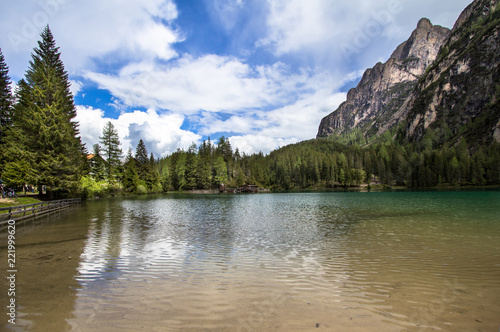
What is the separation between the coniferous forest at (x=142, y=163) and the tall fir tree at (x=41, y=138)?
0.40ft

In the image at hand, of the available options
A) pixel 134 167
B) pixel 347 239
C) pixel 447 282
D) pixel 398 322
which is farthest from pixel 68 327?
pixel 134 167

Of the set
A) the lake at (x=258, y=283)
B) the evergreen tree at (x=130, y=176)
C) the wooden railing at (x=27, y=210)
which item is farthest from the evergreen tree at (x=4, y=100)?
the evergreen tree at (x=130, y=176)

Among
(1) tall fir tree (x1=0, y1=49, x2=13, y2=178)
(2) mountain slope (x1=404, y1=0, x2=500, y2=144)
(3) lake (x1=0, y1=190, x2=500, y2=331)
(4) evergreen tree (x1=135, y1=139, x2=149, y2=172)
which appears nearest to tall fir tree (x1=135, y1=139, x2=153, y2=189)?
(4) evergreen tree (x1=135, y1=139, x2=149, y2=172)

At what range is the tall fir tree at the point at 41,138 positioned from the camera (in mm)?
35375

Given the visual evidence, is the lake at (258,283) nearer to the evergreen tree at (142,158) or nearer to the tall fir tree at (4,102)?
the tall fir tree at (4,102)

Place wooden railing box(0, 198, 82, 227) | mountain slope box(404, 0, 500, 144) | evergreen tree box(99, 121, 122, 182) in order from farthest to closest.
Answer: mountain slope box(404, 0, 500, 144)
evergreen tree box(99, 121, 122, 182)
wooden railing box(0, 198, 82, 227)

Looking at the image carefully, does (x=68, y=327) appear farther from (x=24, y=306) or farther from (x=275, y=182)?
(x=275, y=182)

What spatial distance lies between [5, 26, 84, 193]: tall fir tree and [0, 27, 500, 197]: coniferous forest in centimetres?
12

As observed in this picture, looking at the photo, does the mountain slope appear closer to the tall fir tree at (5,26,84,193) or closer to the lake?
the lake

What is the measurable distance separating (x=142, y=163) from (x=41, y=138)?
220 ft

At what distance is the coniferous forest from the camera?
36688 mm

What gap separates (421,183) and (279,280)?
146622 millimetres

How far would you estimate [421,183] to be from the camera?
125 metres

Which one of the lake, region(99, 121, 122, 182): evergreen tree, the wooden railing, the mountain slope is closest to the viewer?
the lake
